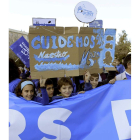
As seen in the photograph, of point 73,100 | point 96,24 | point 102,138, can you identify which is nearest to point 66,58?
point 73,100

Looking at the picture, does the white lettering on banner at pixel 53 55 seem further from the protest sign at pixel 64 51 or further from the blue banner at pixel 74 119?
the blue banner at pixel 74 119

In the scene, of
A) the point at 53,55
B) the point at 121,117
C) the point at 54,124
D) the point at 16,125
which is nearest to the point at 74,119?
the point at 54,124

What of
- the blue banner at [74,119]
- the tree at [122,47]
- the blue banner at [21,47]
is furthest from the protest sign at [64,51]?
the tree at [122,47]

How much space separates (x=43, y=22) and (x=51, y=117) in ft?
11.5

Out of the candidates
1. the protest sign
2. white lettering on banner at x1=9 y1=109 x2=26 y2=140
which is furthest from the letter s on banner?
the protest sign

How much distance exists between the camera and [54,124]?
2.40 m

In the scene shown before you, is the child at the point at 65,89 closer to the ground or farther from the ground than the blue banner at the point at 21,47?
closer to the ground

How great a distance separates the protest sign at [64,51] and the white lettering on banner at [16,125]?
1.90ft

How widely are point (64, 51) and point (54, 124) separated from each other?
97 centimetres

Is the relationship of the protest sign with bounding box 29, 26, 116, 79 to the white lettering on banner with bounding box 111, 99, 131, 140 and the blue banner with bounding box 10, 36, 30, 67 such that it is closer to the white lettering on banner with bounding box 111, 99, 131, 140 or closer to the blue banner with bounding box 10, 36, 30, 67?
the white lettering on banner with bounding box 111, 99, 131, 140

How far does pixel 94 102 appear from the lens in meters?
2.51

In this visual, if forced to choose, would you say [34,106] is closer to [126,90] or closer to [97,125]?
[97,125]

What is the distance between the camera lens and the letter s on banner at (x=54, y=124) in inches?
93.7

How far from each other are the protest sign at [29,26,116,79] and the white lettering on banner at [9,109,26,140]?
Answer: 58cm
